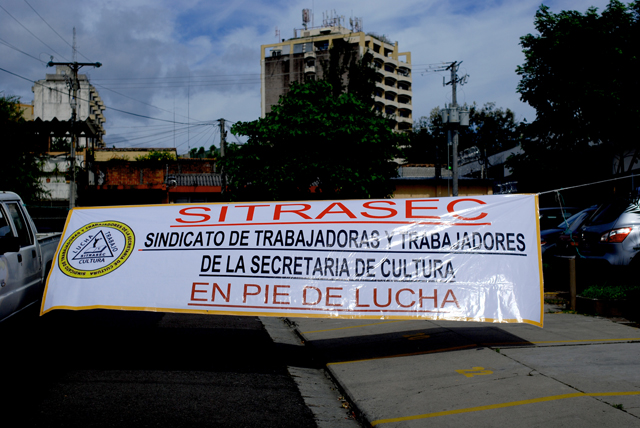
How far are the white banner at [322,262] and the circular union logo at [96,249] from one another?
12 millimetres

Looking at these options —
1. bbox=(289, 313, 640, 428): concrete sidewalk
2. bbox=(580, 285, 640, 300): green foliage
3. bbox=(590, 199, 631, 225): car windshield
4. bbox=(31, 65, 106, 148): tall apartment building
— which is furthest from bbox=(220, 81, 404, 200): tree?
bbox=(31, 65, 106, 148): tall apartment building

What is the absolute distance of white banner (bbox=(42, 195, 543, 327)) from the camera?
6199 mm

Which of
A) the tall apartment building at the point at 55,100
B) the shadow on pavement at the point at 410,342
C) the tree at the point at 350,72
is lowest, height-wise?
the shadow on pavement at the point at 410,342

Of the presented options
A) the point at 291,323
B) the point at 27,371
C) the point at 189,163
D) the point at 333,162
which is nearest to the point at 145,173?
the point at 189,163

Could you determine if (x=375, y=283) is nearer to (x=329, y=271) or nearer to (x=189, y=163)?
(x=329, y=271)

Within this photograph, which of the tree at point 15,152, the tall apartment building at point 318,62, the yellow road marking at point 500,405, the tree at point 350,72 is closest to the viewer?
the yellow road marking at point 500,405

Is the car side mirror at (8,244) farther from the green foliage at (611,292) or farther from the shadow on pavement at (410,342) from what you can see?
the green foliage at (611,292)

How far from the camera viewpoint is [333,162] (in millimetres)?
16656

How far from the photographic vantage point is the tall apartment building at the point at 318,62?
8431cm

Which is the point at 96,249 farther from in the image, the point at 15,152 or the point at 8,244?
the point at 15,152

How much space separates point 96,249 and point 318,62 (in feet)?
254

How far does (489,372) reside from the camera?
589cm

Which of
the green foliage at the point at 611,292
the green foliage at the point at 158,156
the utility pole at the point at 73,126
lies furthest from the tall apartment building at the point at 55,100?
the green foliage at the point at 611,292

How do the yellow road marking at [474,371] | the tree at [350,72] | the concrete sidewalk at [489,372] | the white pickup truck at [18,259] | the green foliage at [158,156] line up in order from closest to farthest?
the concrete sidewalk at [489,372]
the yellow road marking at [474,371]
the white pickup truck at [18,259]
the tree at [350,72]
the green foliage at [158,156]
